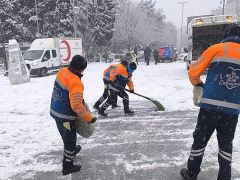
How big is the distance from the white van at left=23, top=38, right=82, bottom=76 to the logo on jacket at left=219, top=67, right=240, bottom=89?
1863 cm

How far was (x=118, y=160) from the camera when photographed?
5434 millimetres

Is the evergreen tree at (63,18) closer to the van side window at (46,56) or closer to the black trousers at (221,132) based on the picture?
the van side window at (46,56)

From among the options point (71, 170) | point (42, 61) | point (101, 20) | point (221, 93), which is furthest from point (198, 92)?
point (101, 20)

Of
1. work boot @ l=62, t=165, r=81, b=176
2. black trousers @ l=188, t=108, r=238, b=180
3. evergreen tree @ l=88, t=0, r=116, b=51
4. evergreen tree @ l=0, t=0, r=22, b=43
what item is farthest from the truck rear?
evergreen tree @ l=88, t=0, r=116, b=51

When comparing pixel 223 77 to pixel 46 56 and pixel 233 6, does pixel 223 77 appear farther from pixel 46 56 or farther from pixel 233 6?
pixel 233 6

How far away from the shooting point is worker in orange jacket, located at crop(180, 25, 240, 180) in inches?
154

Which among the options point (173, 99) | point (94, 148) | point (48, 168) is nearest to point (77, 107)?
point (48, 168)

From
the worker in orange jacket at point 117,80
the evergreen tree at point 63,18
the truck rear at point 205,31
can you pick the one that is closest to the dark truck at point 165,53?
the evergreen tree at point 63,18

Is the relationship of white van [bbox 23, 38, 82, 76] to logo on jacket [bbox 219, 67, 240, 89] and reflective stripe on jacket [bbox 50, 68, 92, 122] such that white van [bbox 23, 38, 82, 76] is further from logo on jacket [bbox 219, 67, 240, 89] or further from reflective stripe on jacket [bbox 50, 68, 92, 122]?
logo on jacket [bbox 219, 67, 240, 89]

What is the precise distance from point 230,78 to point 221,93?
0.20 metres

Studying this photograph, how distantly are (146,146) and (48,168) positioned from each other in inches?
73.0

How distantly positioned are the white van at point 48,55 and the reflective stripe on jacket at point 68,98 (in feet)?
56.4

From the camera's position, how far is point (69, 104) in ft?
15.6

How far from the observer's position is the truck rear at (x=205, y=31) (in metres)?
16.9
